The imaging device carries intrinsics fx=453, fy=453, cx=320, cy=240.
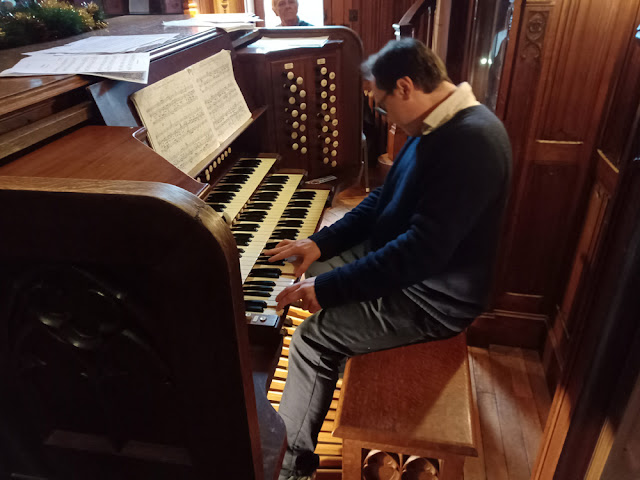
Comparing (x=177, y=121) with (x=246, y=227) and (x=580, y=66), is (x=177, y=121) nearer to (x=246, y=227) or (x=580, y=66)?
(x=246, y=227)

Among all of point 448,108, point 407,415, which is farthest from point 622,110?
point 407,415

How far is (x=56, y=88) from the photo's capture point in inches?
41.0

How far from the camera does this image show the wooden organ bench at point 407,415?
126cm

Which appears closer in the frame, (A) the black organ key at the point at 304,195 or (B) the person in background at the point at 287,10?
(A) the black organ key at the point at 304,195

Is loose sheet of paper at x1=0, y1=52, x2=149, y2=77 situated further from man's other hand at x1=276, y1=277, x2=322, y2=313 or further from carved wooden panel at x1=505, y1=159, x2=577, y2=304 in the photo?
carved wooden panel at x1=505, y1=159, x2=577, y2=304

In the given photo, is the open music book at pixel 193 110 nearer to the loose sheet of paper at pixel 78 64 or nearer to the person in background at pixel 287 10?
the loose sheet of paper at pixel 78 64

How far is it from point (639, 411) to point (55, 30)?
6.74 ft

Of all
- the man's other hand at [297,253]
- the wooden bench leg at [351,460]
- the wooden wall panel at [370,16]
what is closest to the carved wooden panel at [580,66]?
the man's other hand at [297,253]

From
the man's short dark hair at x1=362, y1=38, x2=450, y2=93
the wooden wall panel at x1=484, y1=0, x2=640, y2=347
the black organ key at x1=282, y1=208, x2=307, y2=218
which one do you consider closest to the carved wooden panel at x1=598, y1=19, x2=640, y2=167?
the wooden wall panel at x1=484, y1=0, x2=640, y2=347

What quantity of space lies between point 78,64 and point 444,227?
1.10 m

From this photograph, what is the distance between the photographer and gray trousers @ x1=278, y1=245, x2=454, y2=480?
4.78 ft

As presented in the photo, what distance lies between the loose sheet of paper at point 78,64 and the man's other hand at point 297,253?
67 cm

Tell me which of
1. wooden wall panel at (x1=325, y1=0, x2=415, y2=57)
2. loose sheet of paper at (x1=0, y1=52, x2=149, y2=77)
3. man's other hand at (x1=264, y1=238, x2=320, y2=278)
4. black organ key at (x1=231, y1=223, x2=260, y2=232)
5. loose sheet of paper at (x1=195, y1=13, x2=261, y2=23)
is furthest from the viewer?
wooden wall panel at (x1=325, y1=0, x2=415, y2=57)

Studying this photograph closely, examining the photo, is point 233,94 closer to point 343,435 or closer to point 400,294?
point 400,294
